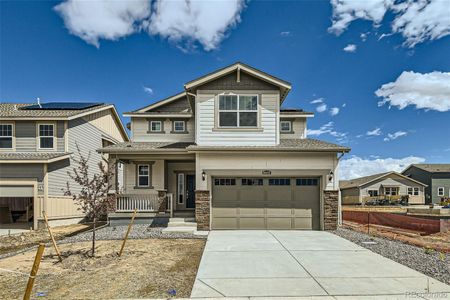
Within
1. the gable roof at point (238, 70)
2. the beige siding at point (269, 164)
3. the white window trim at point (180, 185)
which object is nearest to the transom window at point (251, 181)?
the beige siding at point (269, 164)

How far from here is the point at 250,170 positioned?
39.4 ft

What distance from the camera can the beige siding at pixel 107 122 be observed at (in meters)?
18.8

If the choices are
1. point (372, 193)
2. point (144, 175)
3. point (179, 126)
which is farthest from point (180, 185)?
point (372, 193)

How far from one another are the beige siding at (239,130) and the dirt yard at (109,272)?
16.1 ft

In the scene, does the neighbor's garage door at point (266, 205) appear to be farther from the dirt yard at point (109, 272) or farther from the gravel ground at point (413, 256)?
the dirt yard at point (109, 272)

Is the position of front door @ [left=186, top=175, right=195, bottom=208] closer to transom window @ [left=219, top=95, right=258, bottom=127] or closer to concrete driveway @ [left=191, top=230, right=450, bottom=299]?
transom window @ [left=219, top=95, right=258, bottom=127]

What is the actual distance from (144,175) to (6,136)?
8246mm

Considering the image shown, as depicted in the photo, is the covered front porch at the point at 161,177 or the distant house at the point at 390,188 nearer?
the covered front porch at the point at 161,177

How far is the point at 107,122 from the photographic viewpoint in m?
21.0

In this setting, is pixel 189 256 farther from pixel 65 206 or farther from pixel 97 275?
Result: pixel 65 206

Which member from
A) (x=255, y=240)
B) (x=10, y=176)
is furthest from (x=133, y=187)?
(x=255, y=240)

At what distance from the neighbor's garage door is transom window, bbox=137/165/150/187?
525 centimetres

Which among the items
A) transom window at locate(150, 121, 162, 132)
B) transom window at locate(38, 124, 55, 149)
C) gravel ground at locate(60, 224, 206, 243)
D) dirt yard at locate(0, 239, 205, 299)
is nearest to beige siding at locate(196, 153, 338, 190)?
gravel ground at locate(60, 224, 206, 243)

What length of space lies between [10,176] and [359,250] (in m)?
16.4
